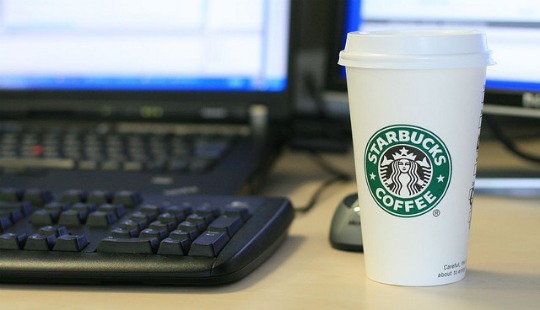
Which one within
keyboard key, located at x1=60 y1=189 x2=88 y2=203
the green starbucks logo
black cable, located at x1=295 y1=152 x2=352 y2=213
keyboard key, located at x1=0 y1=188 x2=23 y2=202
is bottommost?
black cable, located at x1=295 y1=152 x2=352 y2=213

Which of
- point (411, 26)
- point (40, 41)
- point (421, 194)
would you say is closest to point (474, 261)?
point (421, 194)

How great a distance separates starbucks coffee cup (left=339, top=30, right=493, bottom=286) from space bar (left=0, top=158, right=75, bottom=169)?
390 millimetres

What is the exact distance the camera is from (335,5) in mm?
904

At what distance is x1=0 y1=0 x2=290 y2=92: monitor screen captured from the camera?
94cm

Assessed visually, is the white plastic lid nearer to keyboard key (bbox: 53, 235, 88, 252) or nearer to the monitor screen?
keyboard key (bbox: 53, 235, 88, 252)

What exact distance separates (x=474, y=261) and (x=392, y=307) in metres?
0.12

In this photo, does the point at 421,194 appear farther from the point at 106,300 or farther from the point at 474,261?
the point at 106,300

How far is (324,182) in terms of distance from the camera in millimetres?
889

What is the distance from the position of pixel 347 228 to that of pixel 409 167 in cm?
12

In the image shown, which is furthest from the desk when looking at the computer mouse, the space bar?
the space bar

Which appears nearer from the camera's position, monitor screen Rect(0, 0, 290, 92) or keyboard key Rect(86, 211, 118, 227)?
keyboard key Rect(86, 211, 118, 227)

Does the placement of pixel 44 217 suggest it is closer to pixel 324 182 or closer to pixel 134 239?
pixel 134 239

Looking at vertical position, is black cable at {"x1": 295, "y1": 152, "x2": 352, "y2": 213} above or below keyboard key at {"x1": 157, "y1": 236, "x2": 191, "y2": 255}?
below

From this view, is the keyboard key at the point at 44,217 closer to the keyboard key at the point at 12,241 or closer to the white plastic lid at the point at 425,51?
the keyboard key at the point at 12,241
